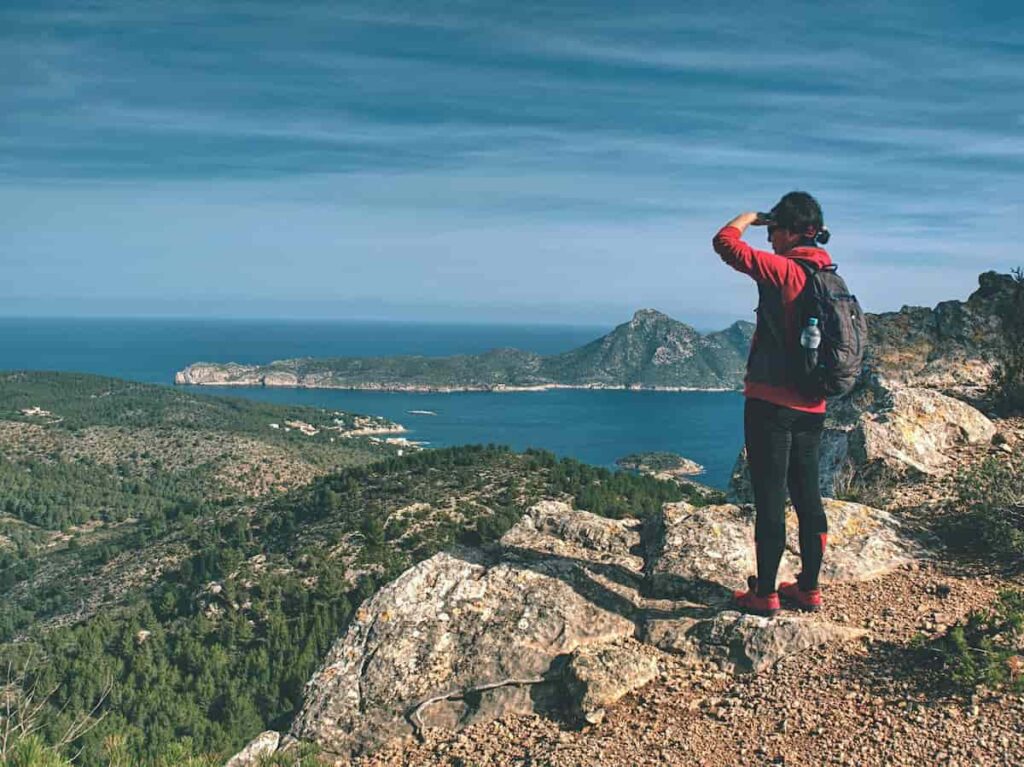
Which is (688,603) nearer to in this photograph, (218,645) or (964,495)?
(964,495)

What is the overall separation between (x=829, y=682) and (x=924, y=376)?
953 centimetres

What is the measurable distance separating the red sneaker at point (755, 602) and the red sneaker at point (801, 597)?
24 centimetres

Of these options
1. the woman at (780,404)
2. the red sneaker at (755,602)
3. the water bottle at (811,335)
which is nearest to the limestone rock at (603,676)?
the red sneaker at (755,602)

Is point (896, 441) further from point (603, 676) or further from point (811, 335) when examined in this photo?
point (603, 676)

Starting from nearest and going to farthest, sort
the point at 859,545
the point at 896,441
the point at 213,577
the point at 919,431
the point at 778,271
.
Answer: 1. the point at 778,271
2. the point at 859,545
3. the point at 896,441
4. the point at 919,431
5. the point at 213,577

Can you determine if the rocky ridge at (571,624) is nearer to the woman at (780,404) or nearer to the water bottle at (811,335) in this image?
the woman at (780,404)

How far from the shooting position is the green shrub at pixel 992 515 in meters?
7.36

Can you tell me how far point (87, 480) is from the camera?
303ft

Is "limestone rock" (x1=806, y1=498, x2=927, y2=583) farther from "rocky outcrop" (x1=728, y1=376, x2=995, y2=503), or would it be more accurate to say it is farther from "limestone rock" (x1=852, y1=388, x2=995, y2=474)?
"limestone rock" (x1=852, y1=388, x2=995, y2=474)

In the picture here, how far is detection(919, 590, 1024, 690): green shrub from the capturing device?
17.6ft

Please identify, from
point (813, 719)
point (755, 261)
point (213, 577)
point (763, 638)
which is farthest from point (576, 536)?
point (213, 577)

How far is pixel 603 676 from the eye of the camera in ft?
20.5

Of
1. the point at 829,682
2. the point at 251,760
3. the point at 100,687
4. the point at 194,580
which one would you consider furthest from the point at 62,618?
the point at 829,682

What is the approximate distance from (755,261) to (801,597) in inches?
115
